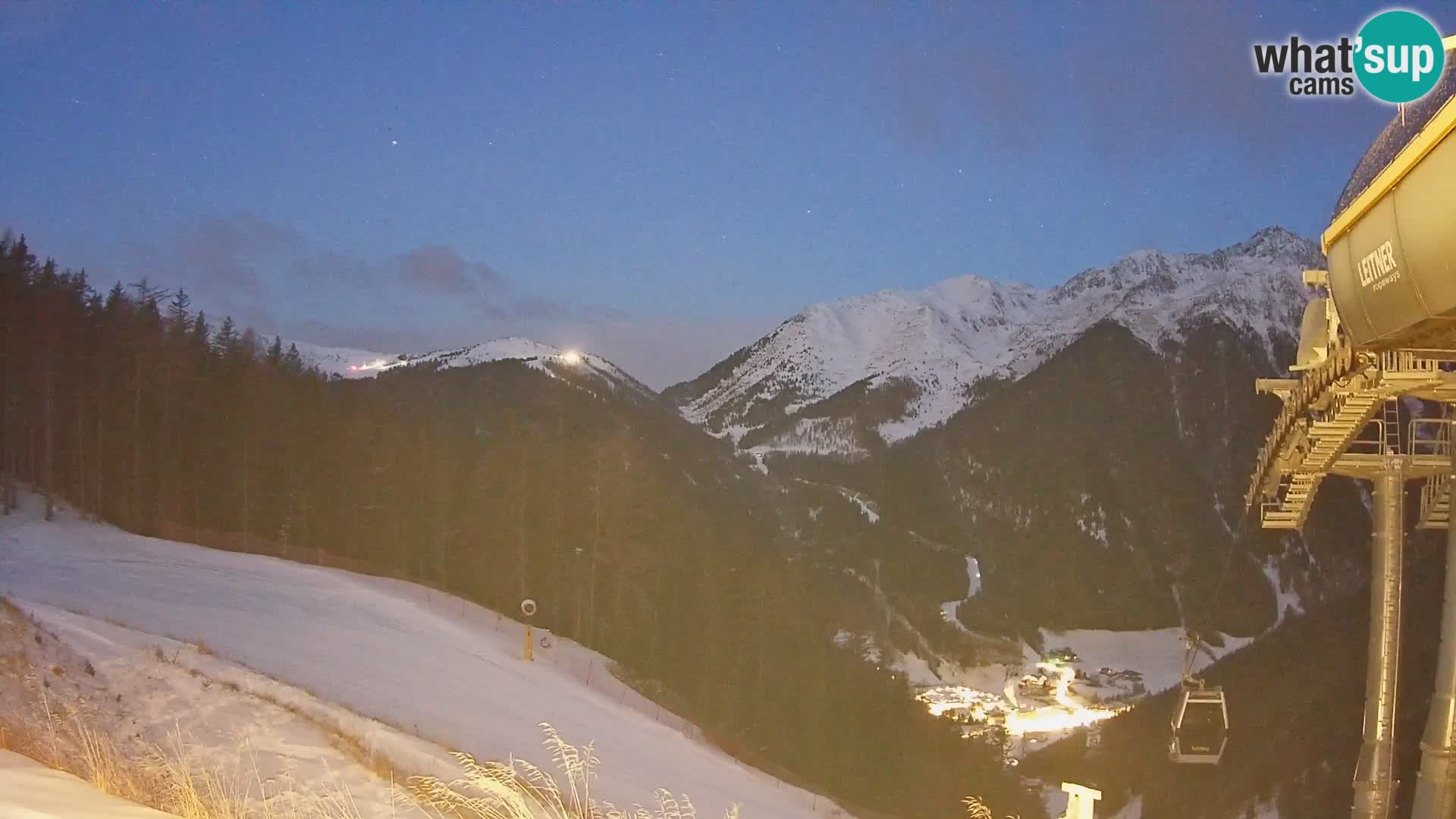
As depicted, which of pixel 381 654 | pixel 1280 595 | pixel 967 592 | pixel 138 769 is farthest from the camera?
pixel 967 592

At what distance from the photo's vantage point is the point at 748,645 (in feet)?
156

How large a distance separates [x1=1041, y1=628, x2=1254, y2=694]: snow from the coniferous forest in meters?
31.1

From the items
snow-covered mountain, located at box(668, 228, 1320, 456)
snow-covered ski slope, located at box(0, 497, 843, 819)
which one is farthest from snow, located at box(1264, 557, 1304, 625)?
snow-covered ski slope, located at box(0, 497, 843, 819)

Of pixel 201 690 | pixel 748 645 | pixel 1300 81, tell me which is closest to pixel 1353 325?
pixel 1300 81

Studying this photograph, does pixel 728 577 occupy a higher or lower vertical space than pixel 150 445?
lower

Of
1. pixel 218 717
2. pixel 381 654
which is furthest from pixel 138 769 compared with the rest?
pixel 381 654

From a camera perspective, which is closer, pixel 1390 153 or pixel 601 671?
pixel 1390 153

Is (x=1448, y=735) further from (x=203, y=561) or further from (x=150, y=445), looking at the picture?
(x=150, y=445)

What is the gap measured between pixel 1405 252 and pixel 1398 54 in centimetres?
439

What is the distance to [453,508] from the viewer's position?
4916 cm

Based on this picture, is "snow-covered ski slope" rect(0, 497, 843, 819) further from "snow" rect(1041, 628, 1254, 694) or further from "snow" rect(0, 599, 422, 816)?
"snow" rect(1041, 628, 1254, 694)

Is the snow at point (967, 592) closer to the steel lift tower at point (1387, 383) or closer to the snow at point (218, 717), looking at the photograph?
the steel lift tower at point (1387, 383)

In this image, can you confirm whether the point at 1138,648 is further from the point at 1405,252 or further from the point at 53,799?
the point at 53,799

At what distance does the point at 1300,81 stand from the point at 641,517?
4320cm
